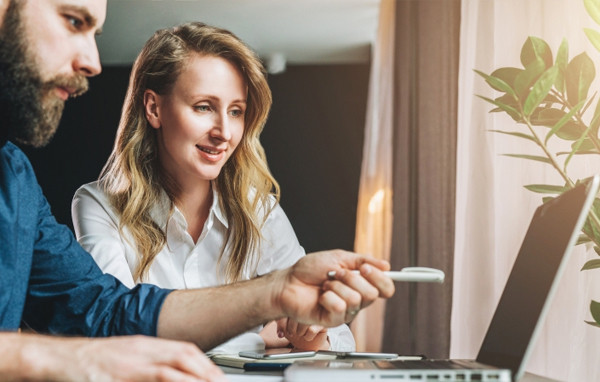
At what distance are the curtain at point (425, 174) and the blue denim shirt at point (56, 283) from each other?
5.12ft

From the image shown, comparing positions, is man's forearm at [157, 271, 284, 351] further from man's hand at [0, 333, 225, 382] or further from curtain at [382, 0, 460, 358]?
curtain at [382, 0, 460, 358]

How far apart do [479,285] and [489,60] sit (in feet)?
2.18

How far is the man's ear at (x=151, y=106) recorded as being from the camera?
175 centimetres

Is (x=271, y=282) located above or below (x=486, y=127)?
below

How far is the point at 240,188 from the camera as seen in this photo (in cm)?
172

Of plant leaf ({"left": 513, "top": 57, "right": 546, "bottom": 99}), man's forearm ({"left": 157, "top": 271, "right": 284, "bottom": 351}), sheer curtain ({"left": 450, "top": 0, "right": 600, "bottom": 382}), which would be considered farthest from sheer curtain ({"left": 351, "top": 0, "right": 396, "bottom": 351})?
man's forearm ({"left": 157, "top": 271, "right": 284, "bottom": 351})

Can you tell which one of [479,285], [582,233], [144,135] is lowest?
[479,285]

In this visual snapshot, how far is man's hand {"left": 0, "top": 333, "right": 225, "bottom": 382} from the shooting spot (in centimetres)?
59

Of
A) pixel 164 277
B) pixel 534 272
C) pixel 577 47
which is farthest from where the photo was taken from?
pixel 164 277

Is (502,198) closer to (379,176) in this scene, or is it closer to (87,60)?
(87,60)

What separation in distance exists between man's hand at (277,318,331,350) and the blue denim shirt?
26 cm

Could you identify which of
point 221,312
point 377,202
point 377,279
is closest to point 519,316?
point 377,279

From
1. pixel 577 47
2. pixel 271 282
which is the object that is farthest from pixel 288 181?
pixel 271 282

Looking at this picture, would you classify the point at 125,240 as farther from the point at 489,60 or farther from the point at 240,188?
the point at 489,60
